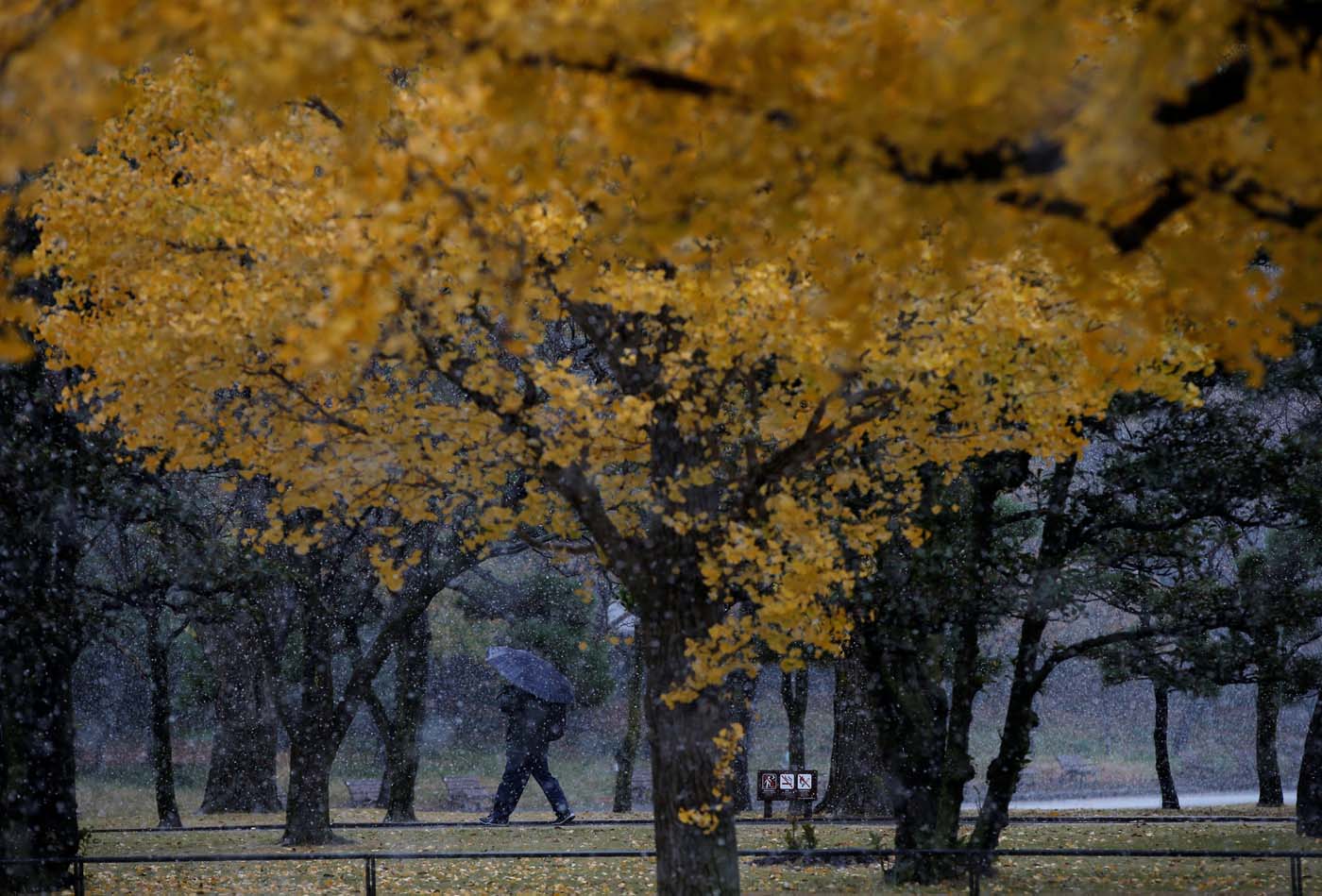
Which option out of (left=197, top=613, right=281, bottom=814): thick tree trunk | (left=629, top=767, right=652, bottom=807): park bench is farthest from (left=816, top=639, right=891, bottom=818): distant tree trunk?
(left=629, top=767, right=652, bottom=807): park bench

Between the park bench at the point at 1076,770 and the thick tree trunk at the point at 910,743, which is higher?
the thick tree trunk at the point at 910,743

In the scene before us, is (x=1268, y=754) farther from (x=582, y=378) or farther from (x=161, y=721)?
(x=582, y=378)

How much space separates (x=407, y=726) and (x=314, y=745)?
290 inches

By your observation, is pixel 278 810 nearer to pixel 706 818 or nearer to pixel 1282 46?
pixel 706 818

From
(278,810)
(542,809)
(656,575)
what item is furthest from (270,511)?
(542,809)

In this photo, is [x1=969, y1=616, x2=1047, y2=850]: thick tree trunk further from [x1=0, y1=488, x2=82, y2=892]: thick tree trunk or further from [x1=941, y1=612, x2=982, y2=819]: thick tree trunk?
[x1=0, y1=488, x2=82, y2=892]: thick tree trunk

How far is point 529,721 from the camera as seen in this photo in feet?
71.8

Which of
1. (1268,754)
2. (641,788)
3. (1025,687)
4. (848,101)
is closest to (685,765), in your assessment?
(1025,687)

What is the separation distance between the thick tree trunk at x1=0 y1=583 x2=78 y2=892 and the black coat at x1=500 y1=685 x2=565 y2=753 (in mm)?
9369

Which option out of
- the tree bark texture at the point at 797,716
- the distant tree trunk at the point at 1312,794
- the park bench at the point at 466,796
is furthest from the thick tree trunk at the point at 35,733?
the park bench at the point at 466,796

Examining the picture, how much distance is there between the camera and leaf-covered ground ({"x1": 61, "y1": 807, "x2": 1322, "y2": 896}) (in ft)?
45.2

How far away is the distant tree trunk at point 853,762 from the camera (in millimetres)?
22062

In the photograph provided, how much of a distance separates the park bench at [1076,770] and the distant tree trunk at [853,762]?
20.4 metres

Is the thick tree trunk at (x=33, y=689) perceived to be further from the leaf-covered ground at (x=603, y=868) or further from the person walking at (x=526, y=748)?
the person walking at (x=526, y=748)
